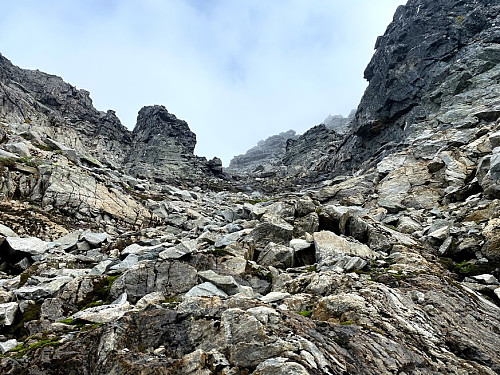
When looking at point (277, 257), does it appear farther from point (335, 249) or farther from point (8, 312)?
point (8, 312)

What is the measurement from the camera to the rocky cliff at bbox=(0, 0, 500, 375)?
733cm

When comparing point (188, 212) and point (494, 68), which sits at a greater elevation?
point (494, 68)

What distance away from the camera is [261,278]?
551 inches

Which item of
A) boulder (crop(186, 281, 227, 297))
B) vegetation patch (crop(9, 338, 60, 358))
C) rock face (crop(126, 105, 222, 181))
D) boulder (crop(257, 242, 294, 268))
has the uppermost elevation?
rock face (crop(126, 105, 222, 181))

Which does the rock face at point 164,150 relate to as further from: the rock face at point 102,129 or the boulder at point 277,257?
the boulder at point 277,257

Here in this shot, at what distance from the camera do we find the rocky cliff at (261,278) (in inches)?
289

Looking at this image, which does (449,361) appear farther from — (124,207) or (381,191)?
(124,207)

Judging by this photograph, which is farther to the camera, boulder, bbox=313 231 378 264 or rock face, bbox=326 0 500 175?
rock face, bbox=326 0 500 175

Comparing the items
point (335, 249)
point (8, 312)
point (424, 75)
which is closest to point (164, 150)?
point (424, 75)

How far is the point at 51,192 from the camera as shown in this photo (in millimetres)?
27938

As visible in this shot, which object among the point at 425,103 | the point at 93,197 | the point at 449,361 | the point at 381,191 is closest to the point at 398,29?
the point at 425,103

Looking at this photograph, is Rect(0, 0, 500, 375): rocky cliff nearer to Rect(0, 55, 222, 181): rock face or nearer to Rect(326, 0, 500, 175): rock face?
Rect(326, 0, 500, 175): rock face

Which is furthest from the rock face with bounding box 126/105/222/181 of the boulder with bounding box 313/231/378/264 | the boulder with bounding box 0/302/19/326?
the boulder with bounding box 0/302/19/326

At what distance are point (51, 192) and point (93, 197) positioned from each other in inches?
131
